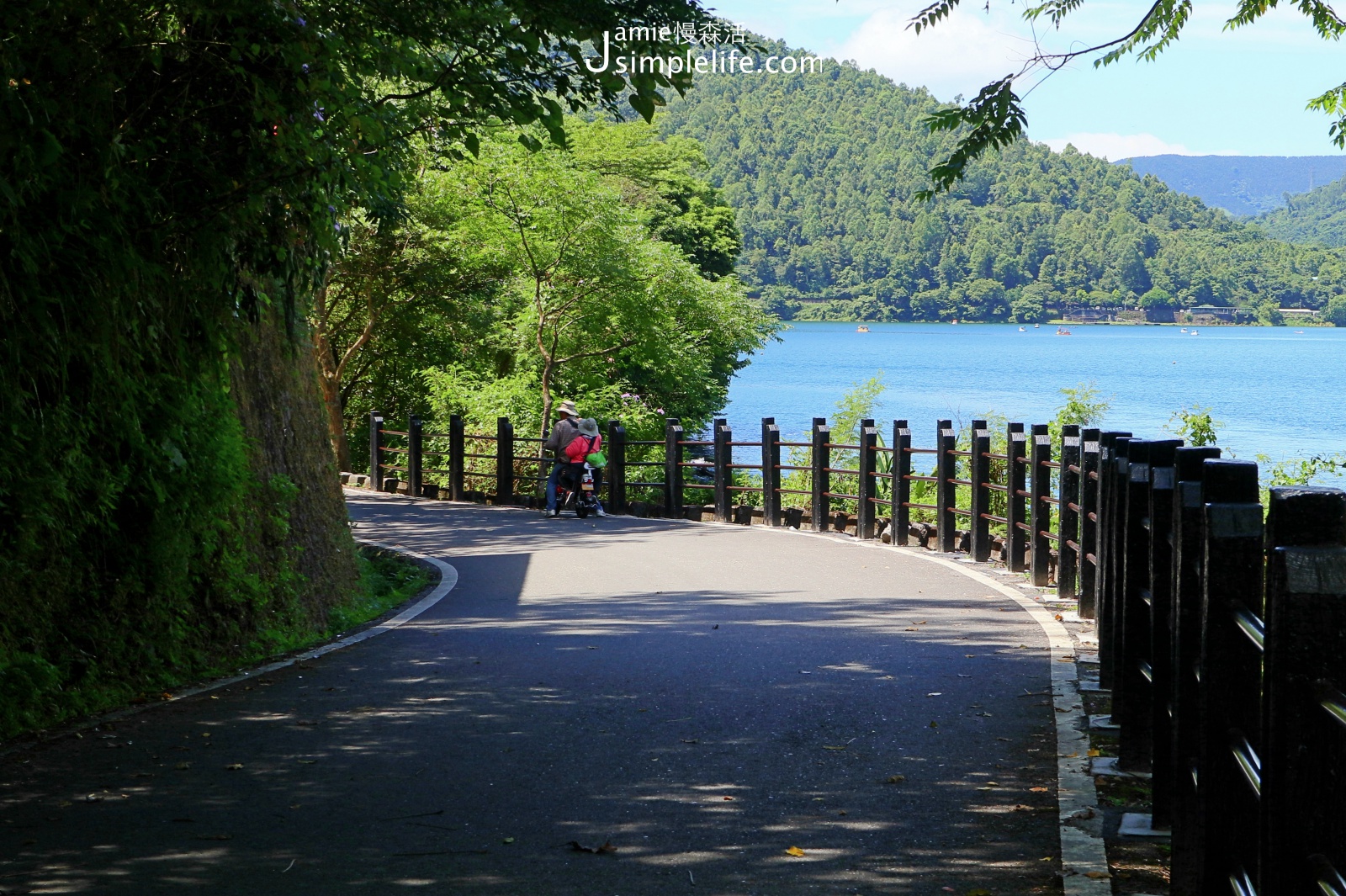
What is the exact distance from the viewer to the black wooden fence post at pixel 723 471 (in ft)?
70.0

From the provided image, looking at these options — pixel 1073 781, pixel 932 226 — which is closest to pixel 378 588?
pixel 1073 781

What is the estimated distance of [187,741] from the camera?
692cm

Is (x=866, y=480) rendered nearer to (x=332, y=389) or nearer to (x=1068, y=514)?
(x=1068, y=514)

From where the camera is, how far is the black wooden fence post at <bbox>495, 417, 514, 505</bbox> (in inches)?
982

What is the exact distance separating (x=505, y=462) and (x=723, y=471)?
515cm

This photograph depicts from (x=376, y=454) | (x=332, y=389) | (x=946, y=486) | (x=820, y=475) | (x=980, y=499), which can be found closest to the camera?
(x=980, y=499)

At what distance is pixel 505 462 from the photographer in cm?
2509

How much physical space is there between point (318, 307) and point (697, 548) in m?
14.8

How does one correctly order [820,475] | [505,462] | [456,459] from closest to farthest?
[820,475] → [505,462] → [456,459]

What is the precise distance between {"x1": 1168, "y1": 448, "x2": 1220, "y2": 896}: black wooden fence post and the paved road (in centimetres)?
59

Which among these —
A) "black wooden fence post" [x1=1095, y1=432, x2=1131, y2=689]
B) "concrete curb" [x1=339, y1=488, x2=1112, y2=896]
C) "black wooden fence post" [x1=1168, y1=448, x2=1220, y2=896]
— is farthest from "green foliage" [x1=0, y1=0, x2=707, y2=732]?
"concrete curb" [x1=339, y1=488, x2=1112, y2=896]

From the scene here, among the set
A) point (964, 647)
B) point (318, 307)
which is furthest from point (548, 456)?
point (964, 647)

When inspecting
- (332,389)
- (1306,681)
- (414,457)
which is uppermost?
(332,389)

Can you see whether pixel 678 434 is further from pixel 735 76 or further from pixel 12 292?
pixel 735 76
